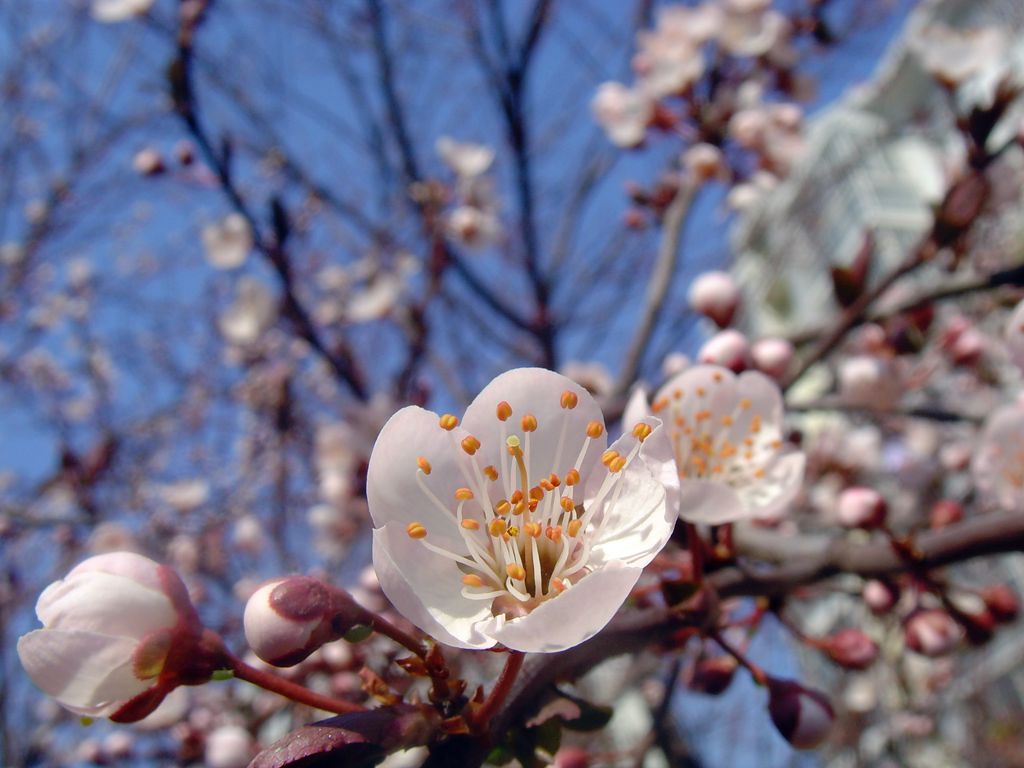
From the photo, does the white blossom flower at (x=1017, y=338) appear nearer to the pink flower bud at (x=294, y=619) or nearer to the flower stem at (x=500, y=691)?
the flower stem at (x=500, y=691)

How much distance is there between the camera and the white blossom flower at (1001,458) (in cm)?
140

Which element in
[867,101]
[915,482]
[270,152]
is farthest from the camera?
[867,101]

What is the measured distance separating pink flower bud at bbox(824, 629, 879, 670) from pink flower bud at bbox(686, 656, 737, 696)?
0.19m

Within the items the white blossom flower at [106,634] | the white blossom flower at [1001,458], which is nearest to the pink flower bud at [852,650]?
the white blossom flower at [1001,458]

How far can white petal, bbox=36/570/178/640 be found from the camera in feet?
2.41

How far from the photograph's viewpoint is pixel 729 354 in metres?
1.32

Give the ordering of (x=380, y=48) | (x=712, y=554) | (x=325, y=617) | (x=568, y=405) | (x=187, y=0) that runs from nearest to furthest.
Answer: (x=325, y=617) < (x=568, y=405) < (x=712, y=554) < (x=187, y=0) < (x=380, y=48)

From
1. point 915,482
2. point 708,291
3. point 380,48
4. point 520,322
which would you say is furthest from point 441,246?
point 915,482

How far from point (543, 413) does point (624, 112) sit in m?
2.10

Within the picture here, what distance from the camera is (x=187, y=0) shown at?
2270 millimetres

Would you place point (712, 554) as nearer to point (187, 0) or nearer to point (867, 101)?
point (187, 0)

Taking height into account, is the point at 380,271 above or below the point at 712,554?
below

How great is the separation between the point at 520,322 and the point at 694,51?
3.71 feet

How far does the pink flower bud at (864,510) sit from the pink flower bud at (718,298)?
1.43 feet
